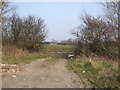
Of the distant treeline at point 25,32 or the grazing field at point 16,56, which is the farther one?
the distant treeline at point 25,32

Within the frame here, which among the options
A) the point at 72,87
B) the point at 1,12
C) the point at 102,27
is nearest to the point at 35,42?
the point at 1,12

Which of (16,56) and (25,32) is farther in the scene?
(25,32)

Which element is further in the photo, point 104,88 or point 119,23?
point 119,23

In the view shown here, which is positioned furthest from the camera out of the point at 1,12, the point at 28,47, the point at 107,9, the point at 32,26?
the point at 32,26

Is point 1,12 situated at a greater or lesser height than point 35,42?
greater

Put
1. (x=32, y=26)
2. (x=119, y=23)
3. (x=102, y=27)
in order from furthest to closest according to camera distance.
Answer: (x=32, y=26), (x=102, y=27), (x=119, y=23)

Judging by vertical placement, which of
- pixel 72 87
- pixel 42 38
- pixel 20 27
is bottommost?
pixel 72 87

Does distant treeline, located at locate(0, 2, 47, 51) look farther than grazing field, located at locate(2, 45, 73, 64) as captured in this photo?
Yes

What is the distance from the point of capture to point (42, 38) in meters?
35.4

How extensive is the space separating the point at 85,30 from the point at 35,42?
12.0 metres

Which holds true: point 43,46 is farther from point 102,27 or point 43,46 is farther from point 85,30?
point 102,27

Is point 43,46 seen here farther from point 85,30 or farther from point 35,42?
point 85,30

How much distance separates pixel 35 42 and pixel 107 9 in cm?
1861

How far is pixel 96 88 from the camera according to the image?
635cm
